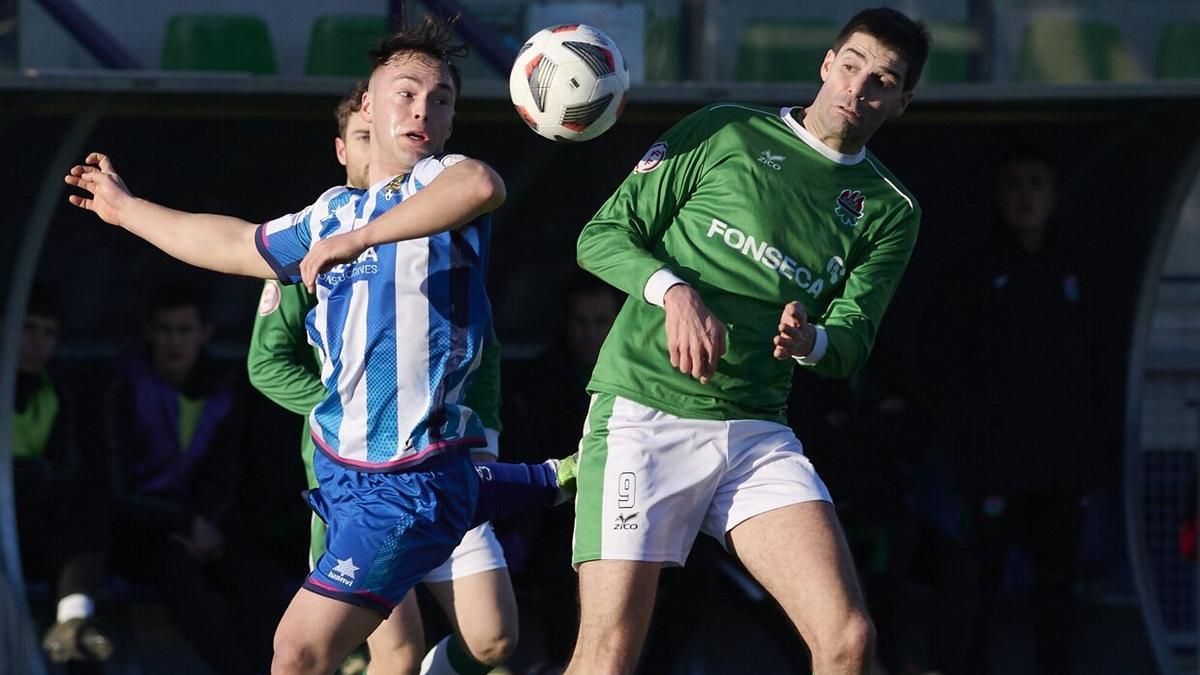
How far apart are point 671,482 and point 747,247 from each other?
57 cm

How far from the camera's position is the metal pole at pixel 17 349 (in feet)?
21.7

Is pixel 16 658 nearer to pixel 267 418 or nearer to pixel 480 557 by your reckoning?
pixel 267 418

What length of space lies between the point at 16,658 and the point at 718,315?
3345mm

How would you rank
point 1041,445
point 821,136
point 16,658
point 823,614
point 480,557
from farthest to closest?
point 1041,445, point 16,658, point 480,557, point 821,136, point 823,614

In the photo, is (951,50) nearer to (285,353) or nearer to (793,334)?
(285,353)

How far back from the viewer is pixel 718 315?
14.6 feet

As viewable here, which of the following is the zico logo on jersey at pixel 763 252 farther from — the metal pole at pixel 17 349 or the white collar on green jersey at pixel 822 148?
the metal pole at pixel 17 349

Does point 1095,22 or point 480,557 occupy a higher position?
point 1095,22

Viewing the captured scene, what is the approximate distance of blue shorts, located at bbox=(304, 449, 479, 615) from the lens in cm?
423

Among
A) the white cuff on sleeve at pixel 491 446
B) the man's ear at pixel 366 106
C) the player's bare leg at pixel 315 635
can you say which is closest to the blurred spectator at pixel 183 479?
the white cuff on sleeve at pixel 491 446

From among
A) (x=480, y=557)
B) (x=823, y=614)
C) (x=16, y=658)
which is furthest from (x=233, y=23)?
(x=823, y=614)

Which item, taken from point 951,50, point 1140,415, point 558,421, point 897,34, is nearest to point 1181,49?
point 951,50

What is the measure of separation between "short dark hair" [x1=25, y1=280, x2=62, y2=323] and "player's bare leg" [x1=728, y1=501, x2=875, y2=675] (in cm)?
361

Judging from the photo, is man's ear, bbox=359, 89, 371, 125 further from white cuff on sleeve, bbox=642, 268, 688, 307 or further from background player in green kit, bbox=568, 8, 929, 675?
white cuff on sleeve, bbox=642, 268, 688, 307
